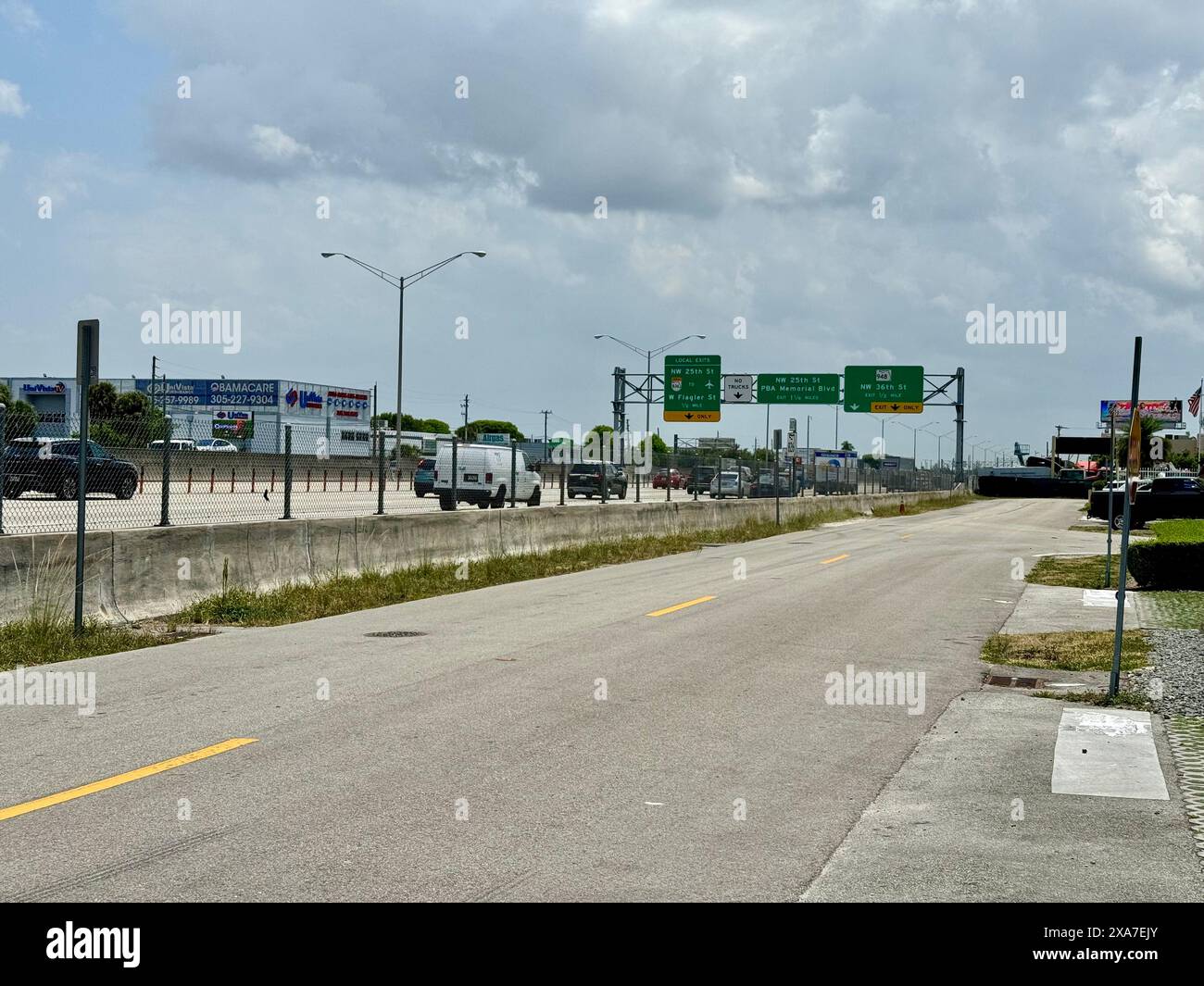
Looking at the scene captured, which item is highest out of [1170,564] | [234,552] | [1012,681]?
[234,552]

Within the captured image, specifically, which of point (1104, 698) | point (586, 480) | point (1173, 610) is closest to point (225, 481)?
point (586, 480)

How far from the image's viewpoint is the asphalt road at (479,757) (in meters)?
5.61

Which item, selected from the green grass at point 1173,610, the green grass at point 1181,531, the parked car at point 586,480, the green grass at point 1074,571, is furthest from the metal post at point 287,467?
the parked car at point 586,480

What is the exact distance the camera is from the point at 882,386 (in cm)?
6250

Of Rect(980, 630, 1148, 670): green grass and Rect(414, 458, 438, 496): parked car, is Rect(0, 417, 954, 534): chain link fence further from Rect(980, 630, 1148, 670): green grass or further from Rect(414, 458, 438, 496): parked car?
Rect(980, 630, 1148, 670): green grass

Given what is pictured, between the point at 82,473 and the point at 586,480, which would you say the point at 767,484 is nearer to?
the point at 586,480

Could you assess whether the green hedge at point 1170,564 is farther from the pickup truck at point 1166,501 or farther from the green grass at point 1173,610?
the pickup truck at point 1166,501

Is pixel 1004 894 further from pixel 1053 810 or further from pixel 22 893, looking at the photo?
pixel 22 893

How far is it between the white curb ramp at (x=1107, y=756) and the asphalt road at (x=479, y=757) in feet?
3.30

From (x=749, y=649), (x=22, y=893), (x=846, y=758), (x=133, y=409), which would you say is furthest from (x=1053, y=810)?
(x=133, y=409)

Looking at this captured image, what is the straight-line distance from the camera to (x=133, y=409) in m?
94.7

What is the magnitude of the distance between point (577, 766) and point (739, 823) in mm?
1441

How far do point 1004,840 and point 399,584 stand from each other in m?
13.0

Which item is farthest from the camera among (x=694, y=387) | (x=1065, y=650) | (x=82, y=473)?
(x=694, y=387)
